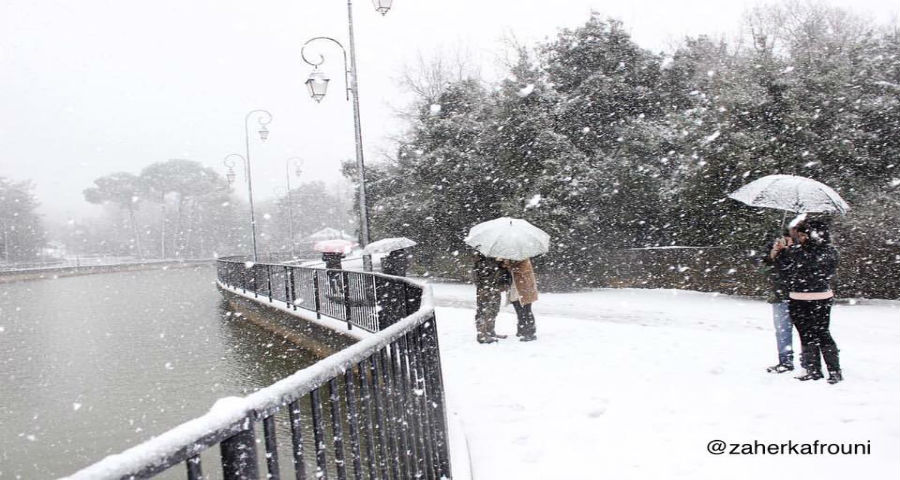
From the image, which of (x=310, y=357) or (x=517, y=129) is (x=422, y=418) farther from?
(x=517, y=129)

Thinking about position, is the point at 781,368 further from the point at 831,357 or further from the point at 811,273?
the point at 811,273

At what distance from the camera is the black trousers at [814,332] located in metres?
5.19

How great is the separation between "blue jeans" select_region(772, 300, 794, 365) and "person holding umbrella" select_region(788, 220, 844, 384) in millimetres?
316

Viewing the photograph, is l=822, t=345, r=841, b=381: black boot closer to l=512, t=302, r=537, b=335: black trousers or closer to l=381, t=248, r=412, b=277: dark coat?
l=512, t=302, r=537, b=335: black trousers

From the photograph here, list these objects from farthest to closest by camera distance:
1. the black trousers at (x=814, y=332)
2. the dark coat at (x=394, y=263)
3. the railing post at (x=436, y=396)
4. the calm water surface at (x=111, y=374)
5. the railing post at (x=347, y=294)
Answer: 1. the dark coat at (x=394, y=263)
2. the railing post at (x=347, y=294)
3. the calm water surface at (x=111, y=374)
4. the black trousers at (x=814, y=332)
5. the railing post at (x=436, y=396)

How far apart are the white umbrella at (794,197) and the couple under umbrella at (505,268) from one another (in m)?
2.60

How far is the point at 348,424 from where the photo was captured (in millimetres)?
2801

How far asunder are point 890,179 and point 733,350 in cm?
825

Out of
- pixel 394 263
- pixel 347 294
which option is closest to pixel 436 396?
pixel 347 294

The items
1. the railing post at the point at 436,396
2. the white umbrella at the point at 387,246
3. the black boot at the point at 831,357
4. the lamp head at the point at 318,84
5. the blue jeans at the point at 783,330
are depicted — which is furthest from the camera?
the lamp head at the point at 318,84

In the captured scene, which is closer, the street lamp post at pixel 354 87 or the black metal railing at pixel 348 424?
the black metal railing at pixel 348 424

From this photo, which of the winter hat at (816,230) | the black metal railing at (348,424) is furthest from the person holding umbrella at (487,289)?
the winter hat at (816,230)

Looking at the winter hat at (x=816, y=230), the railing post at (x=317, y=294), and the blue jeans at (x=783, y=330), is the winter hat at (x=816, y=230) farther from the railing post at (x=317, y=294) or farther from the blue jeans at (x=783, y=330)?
the railing post at (x=317, y=294)

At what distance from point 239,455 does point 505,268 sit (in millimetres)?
6652
